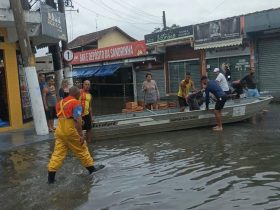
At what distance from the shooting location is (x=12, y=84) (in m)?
15.2

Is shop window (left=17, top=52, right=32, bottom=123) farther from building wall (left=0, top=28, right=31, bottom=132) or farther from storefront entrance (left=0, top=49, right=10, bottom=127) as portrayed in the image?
storefront entrance (left=0, top=49, right=10, bottom=127)

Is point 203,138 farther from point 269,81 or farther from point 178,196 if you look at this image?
point 269,81

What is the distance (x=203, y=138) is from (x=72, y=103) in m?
5.08

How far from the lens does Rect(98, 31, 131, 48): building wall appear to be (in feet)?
152

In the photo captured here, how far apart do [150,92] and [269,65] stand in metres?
10.8

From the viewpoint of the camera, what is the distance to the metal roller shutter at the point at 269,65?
2323 centimetres

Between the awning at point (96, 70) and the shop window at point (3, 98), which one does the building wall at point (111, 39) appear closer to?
the awning at point (96, 70)

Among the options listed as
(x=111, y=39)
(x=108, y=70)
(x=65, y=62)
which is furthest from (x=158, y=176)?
(x=111, y=39)

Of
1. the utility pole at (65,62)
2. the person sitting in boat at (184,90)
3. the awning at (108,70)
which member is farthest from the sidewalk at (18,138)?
the awning at (108,70)

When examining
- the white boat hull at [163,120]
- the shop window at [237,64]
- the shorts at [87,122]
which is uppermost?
the shop window at [237,64]

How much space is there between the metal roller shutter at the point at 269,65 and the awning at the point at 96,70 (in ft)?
41.5

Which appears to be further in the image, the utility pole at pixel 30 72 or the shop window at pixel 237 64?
the shop window at pixel 237 64

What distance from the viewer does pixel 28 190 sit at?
7.50 m

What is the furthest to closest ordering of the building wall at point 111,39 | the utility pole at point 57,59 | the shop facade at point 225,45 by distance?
the building wall at point 111,39 → the shop facade at point 225,45 → the utility pole at point 57,59
